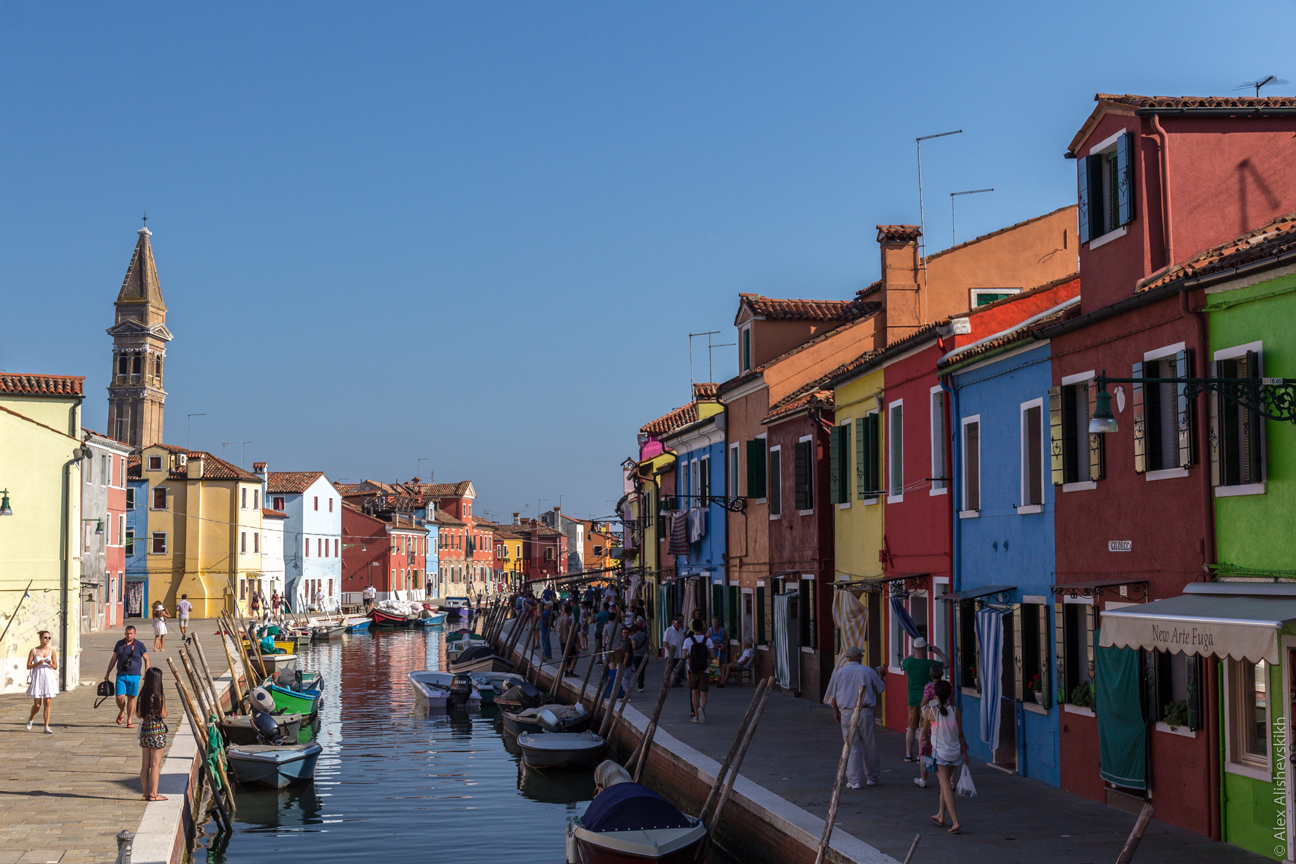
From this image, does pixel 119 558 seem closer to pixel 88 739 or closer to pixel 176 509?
pixel 176 509

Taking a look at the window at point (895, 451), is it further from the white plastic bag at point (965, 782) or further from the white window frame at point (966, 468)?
the white plastic bag at point (965, 782)

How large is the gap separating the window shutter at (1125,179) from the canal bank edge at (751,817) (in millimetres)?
7206

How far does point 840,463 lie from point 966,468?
5.25 metres

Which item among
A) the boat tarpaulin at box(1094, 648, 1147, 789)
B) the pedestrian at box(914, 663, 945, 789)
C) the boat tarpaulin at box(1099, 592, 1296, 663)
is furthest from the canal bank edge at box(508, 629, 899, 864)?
the boat tarpaulin at box(1094, 648, 1147, 789)

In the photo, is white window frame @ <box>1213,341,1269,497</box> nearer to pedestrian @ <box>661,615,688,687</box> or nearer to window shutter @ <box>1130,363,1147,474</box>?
window shutter @ <box>1130,363,1147,474</box>

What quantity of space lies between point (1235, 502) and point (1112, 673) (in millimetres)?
2619

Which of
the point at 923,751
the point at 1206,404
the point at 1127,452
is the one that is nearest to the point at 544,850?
the point at 923,751

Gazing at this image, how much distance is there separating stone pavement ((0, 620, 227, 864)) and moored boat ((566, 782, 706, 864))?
15.8 ft

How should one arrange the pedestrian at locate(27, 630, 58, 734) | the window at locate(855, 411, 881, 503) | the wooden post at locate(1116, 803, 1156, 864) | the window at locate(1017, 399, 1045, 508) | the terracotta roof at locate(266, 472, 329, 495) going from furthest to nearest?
the terracotta roof at locate(266, 472, 329, 495)
the window at locate(855, 411, 881, 503)
the pedestrian at locate(27, 630, 58, 734)
the window at locate(1017, 399, 1045, 508)
the wooden post at locate(1116, 803, 1156, 864)

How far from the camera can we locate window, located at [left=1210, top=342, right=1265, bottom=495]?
11133 millimetres

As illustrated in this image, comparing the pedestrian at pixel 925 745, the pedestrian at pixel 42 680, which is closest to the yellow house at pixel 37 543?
the pedestrian at pixel 42 680

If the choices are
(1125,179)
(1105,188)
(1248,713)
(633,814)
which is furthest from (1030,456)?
(633,814)

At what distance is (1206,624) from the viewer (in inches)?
408

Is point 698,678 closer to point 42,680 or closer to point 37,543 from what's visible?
point 42,680
